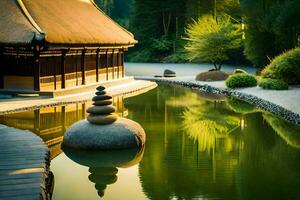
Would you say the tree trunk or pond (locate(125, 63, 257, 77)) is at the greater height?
the tree trunk

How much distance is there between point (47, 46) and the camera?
96.1 ft

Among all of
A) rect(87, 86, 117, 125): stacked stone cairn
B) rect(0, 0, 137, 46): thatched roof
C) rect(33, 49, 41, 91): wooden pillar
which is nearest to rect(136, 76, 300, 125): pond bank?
rect(0, 0, 137, 46): thatched roof

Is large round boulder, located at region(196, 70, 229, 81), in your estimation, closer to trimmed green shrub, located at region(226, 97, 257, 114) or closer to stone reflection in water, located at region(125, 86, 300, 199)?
trimmed green shrub, located at region(226, 97, 257, 114)

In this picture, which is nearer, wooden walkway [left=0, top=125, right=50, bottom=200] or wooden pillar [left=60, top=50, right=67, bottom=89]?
wooden walkway [left=0, top=125, right=50, bottom=200]

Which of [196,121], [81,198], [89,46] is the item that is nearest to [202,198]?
[81,198]

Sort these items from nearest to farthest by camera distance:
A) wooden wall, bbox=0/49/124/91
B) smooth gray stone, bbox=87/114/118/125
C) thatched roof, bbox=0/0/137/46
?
smooth gray stone, bbox=87/114/118/125, thatched roof, bbox=0/0/137/46, wooden wall, bbox=0/49/124/91

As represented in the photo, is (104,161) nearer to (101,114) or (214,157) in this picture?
(101,114)

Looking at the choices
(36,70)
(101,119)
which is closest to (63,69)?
(36,70)

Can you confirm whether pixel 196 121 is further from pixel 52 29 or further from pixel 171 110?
pixel 52 29

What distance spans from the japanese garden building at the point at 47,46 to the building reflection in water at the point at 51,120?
14.4 ft

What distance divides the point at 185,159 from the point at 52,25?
1850cm

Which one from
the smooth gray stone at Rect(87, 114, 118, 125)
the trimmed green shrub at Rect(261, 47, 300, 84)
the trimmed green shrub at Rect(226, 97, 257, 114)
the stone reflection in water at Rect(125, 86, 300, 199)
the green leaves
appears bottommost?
the stone reflection in water at Rect(125, 86, 300, 199)

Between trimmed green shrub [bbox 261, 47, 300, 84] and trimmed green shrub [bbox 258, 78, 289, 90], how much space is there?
3.02 feet

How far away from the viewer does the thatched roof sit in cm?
2933
